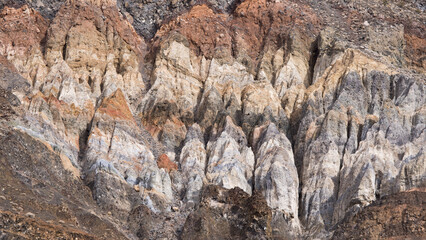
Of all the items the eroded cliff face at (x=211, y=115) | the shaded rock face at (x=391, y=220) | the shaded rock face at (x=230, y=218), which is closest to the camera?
the shaded rock face at (x=391, y=220)

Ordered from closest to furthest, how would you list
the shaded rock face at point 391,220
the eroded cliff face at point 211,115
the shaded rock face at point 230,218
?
the shaded rock face at point 391,220
the shaded rock face at point 230,218
the eroded cliff face at point 211,115

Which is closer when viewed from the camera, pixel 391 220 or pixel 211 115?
pixel 391 220

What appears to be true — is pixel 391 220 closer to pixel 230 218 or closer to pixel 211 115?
pixel 230 218

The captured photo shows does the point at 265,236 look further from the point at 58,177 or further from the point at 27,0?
the point at 27,0

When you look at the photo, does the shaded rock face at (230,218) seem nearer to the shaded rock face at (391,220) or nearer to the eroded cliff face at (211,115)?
the eroded cliff face at (211,115)

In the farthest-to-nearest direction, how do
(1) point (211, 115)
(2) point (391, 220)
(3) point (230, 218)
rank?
(1) point (211, 115)
(3) point (230, 218)
(2) point (391, 220)

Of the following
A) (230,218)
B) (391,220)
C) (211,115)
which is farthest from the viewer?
(211,115)

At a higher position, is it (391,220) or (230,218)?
(391,220)

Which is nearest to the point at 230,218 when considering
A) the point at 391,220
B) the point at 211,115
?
the point at 391,220

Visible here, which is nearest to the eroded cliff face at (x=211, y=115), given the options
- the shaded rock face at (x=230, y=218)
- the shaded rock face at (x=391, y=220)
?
the shaded rock face at (x=230, y=218)
